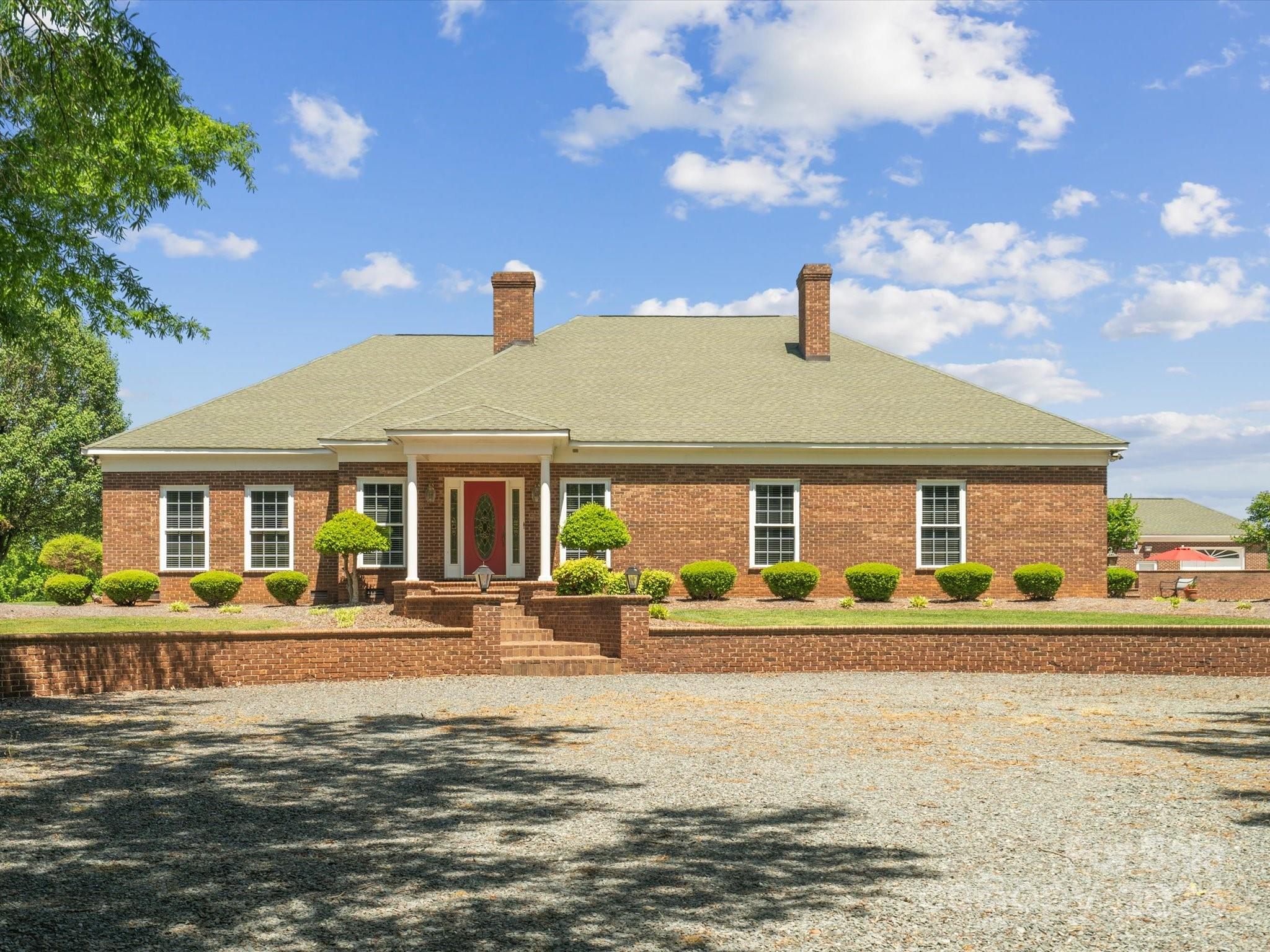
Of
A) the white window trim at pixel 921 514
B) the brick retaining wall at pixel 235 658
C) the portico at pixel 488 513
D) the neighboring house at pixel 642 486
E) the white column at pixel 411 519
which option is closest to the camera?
the brick retaining wall at pixel 235 658

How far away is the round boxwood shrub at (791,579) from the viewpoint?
2281 cm

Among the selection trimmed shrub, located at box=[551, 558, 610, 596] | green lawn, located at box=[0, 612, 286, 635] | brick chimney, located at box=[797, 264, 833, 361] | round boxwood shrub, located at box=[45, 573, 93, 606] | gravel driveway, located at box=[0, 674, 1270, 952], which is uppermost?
brick chimney, located at box=[797, 264, 833, 361]

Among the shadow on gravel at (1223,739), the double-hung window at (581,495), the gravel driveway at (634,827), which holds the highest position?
the double-hung window at (581,495)

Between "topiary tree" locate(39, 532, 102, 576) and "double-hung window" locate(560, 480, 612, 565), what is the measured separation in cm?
1242

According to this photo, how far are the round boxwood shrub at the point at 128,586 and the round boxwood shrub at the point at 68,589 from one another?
25.3 inches

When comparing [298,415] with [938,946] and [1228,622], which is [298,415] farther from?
[938,946]

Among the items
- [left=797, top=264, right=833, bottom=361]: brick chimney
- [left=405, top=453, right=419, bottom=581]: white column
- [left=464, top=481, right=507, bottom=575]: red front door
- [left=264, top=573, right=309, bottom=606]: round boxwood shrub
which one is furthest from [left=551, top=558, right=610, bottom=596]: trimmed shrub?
[left=797, top=264, right=833, bottom=361]: brick chimney

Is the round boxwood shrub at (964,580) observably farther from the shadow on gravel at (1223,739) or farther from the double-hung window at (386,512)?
the double-hung window at (386,512)

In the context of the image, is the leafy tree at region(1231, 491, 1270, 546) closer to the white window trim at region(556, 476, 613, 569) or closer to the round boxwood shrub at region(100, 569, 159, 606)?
the white window trim at region(556, 476, 613, 569)

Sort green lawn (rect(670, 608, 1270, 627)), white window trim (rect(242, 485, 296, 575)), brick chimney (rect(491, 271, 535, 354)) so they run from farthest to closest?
brick chimney (rect(491, 271, 535, 354))
white window trim (rect(242, 485, 296, 575))
green lawn (rect(670, 608, 1270, 627))

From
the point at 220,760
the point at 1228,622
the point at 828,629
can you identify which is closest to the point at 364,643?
the point at 220,760

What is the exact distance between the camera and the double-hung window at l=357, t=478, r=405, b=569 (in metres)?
23.6

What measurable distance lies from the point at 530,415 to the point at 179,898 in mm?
18686

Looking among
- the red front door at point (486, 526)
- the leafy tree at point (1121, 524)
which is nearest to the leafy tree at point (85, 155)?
the red front door at point (486, 526)
